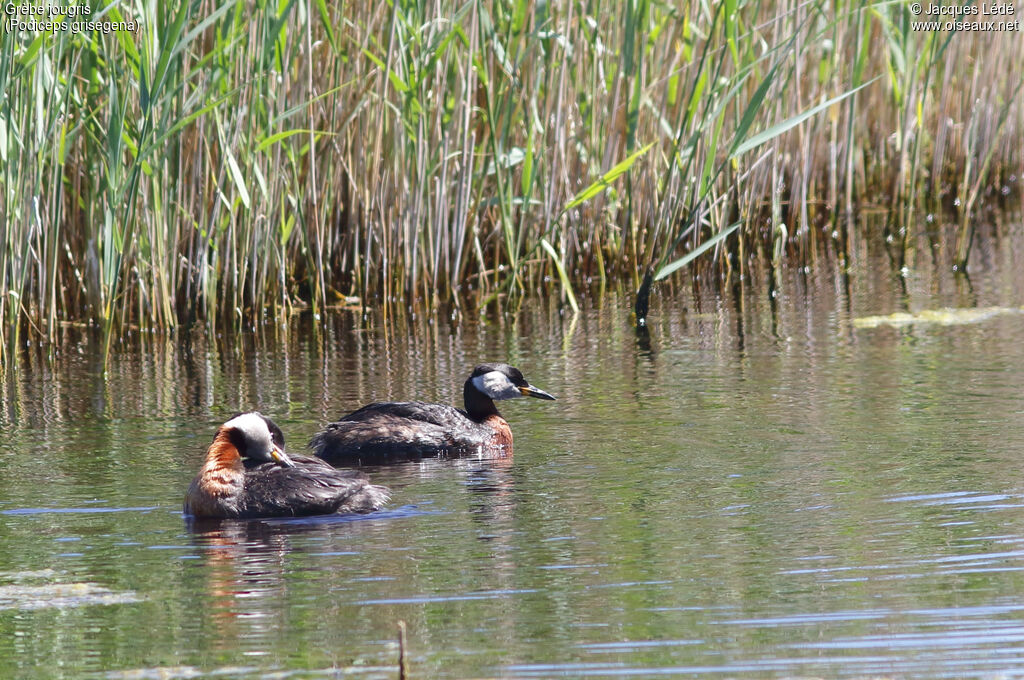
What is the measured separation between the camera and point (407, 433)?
287 inches

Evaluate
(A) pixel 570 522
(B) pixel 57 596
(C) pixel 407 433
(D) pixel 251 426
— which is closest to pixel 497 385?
(C) pixel 407 433

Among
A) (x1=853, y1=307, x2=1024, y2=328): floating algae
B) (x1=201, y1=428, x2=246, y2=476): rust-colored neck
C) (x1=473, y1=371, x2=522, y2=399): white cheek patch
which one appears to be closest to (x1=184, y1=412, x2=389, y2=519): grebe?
(x1=201, y1=428, x2=246, y2=476): rust-colored neck

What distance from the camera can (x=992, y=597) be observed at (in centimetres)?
438

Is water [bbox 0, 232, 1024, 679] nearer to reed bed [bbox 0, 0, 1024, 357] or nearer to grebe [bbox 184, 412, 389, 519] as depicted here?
grebe [bbox 184, 412, 389, 519]

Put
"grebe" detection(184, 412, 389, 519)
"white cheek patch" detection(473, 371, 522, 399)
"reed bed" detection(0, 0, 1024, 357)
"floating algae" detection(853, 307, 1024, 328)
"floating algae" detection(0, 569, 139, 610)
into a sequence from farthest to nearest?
"floating algae" detection(853, 307, 1024, 328)
"reed bed" detection(0, 0, 1024, 357)
"white cheek patch" detection(473, 371, 522, 399)
"grebe" detection(184, 412, 389, 519)
"floating algae" detection(0, 569, 139, 610)

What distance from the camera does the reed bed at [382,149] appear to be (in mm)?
9023

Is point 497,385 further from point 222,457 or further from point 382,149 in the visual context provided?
point 382,149

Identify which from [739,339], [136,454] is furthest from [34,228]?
[739,339]

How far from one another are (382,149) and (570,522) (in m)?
5.78

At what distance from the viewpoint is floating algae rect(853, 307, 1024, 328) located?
33.8ft

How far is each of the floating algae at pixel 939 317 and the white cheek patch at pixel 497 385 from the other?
310 centimetres

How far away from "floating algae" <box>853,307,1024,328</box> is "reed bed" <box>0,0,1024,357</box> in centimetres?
128

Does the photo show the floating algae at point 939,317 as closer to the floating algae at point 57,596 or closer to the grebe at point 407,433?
the grebe at point 407,433

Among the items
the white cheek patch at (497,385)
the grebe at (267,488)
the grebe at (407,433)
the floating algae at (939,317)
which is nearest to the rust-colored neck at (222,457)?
the grebe at (267,488)
